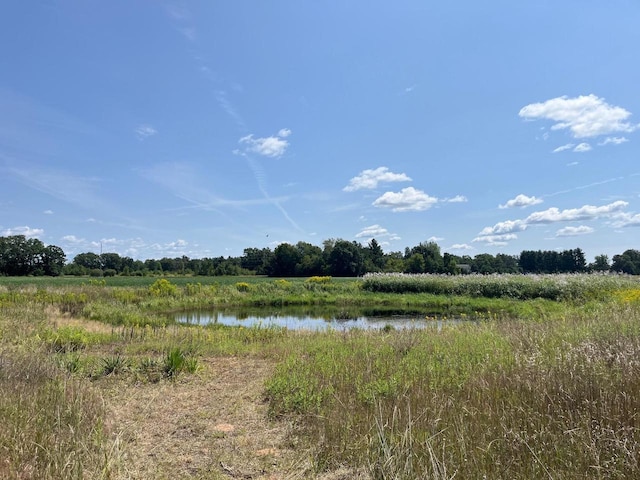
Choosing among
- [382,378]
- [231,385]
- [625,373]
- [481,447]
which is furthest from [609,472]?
[231,385]

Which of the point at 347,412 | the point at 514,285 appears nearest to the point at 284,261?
the point at 514,285

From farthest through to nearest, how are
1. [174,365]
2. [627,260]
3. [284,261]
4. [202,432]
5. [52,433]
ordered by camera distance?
1. [284,261]
2. [627,260]
3. [174,365]
4. [202,432]
5. [52,433]

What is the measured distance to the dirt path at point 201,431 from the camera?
3.77 metres

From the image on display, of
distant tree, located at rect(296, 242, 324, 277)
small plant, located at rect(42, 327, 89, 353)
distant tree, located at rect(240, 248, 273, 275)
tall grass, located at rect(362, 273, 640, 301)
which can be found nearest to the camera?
small plant, located at rect(42, 327, 89, 353)

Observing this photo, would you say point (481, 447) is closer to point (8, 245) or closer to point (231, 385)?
point (231, 385)

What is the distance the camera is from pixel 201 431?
472cm

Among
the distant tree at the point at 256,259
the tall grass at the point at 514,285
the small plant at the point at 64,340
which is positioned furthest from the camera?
the distant tree at the point at 256,259

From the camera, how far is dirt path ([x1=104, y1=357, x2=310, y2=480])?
12.4ft

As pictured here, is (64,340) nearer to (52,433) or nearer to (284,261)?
(52,433)

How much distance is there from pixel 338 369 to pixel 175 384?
2.76 meters

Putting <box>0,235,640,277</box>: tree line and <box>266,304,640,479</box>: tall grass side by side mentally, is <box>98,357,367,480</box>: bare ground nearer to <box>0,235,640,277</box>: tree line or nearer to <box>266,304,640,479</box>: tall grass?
<box>266,304,640,479</box>: tall grass

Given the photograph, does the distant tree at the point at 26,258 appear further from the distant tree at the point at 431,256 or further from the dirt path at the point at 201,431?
the dirt path at the point at 201,431

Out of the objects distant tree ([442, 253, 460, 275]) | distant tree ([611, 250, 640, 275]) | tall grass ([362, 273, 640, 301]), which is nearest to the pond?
tall grass ([362, 273, 640, 301])

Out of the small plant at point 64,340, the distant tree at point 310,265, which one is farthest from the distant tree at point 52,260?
the small plant at point 64,340
